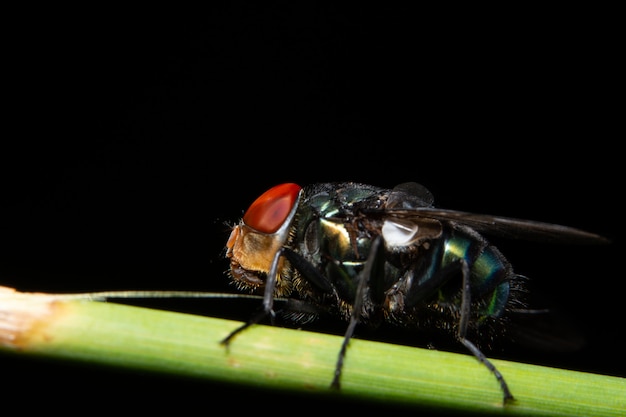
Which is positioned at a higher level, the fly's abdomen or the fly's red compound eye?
the fly's red compound eye

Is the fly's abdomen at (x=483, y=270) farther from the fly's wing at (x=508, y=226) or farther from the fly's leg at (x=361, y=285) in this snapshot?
the fly's leg at (x=361, y=285)

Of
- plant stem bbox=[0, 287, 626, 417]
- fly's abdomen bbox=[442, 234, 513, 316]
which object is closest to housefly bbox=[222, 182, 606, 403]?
fly's abdomen bbox=[442, 234, 513, 316]

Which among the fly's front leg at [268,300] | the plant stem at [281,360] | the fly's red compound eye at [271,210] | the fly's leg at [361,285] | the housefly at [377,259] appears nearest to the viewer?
the plant stem at [281,360]

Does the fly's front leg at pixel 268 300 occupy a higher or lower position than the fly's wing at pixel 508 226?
lower

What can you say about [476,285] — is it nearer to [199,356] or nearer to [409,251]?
[409,251]

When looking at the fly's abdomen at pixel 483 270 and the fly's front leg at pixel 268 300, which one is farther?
the fly's abdomen at pixel 483 270

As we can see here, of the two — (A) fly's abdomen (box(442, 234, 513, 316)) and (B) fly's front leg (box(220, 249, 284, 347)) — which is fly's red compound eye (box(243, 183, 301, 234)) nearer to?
(B) fly's front leg (box(220, 249, 284, 347))

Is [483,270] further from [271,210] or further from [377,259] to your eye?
[271,210]

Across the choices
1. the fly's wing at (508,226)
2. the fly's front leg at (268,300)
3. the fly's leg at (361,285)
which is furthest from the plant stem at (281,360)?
the fly's wing at (508,226)

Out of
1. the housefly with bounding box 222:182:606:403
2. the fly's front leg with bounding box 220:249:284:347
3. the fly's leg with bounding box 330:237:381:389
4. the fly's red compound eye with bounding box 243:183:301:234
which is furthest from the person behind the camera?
the fly's red compound eye with bounding box 243:183:301:234
